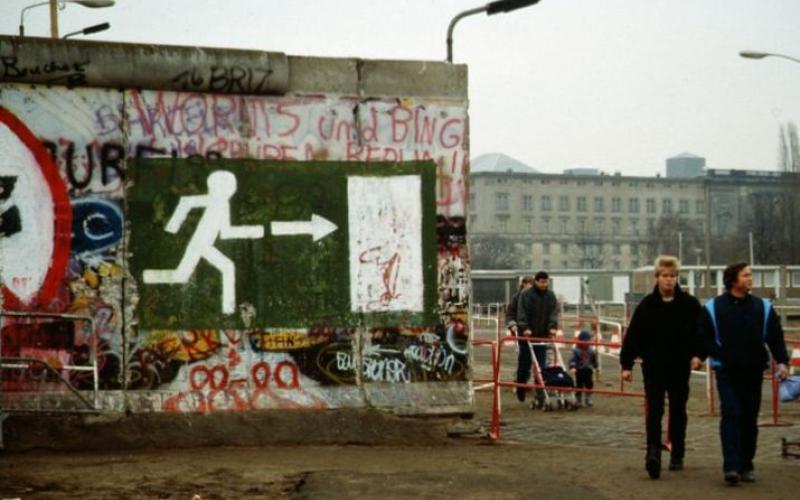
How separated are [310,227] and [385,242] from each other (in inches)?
28.5

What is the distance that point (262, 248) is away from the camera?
1193cm

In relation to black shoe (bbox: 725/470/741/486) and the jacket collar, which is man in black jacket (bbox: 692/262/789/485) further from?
the jacket collar

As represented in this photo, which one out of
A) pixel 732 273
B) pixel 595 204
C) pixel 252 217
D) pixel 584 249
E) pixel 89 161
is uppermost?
pixel 595 204

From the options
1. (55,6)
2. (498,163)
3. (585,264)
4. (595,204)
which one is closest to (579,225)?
(595,204)

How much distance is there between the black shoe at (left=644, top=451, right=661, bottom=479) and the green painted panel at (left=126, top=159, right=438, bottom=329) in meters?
2.89

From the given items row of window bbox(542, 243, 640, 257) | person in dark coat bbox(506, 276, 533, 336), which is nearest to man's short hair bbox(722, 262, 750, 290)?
person in dark coat bbox(506, 276, 533, 336)

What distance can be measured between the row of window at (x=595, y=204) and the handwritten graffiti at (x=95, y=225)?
5393 inches

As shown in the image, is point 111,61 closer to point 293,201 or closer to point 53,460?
point 293,201

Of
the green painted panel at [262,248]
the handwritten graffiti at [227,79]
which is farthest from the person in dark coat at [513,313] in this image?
the handwritten graffiti at [227,79]

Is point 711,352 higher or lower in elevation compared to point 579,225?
lower

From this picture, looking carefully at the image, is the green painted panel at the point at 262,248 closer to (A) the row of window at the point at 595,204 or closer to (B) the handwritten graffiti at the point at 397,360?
(B) the handwritten graffiti at the point at 397,360

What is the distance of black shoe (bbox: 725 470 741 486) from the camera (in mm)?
9688

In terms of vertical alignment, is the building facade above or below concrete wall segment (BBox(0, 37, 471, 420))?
above

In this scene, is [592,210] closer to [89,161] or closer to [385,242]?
[385,242]
